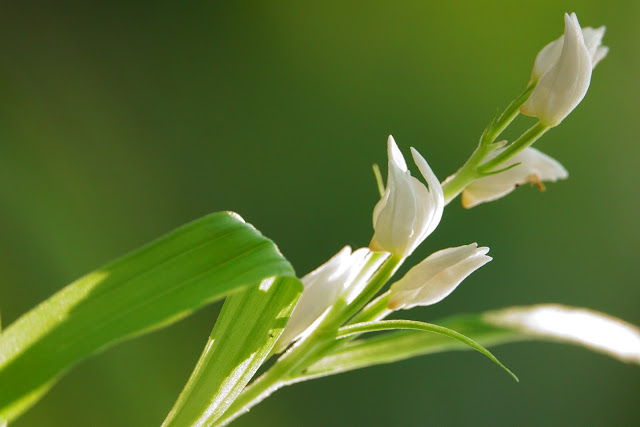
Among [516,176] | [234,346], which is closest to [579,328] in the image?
[516,176]

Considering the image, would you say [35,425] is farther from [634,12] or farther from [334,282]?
[634,12]

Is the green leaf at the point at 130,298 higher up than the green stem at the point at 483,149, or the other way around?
the green leaf at the point at 130,298

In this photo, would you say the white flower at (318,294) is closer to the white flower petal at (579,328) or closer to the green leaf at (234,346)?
the green leaf at (234,346)

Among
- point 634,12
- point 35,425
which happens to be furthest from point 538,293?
point 35,425

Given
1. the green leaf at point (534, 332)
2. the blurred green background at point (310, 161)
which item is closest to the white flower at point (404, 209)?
the green leaf at point (534, 332)

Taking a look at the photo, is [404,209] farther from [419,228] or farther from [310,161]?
[310,161]
